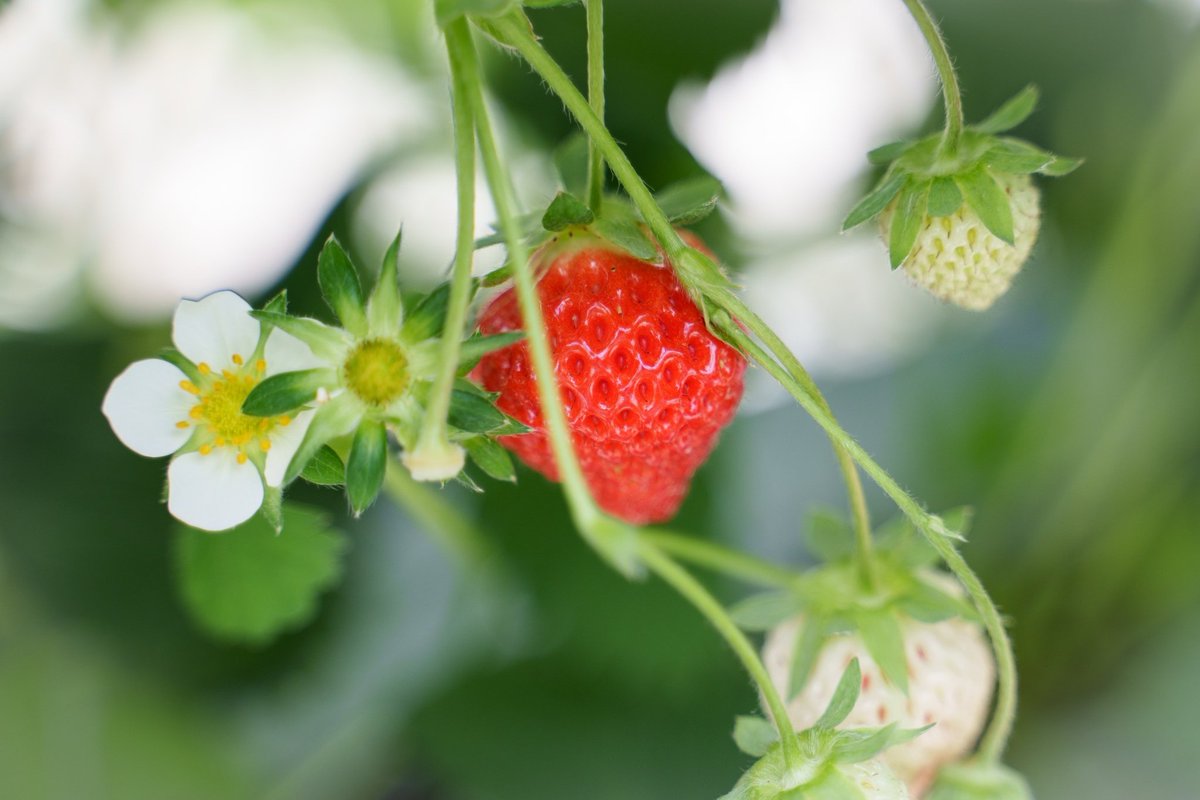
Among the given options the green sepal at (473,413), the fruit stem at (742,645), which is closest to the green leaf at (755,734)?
the fruit stem at (742,645)

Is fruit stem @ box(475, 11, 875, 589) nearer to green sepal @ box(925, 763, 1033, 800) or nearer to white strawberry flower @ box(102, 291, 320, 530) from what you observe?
white strawberry flower @ box(102, 291, 320, 530)

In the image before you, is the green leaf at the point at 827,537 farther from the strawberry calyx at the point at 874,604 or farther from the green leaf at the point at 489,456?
the green leaf at the point at 489,456

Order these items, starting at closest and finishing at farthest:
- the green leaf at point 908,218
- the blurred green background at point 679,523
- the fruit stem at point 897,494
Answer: the fruit stem at point 897,494
the green leaf at point 908,218
the blurred green background at point 679,523

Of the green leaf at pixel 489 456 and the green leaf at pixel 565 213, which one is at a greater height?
the green leaf at pixel 565 213

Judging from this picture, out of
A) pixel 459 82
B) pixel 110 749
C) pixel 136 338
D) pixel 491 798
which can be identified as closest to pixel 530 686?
pixel 491 798

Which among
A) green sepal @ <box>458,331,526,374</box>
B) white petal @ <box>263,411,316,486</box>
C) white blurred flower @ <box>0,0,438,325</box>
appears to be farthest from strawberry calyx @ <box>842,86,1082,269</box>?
white blurred flower @ <box>0,0,438,325</box>

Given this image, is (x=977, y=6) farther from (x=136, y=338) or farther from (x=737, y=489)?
(x=136, y=338)

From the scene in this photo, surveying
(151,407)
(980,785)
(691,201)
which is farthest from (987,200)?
(151,407)
